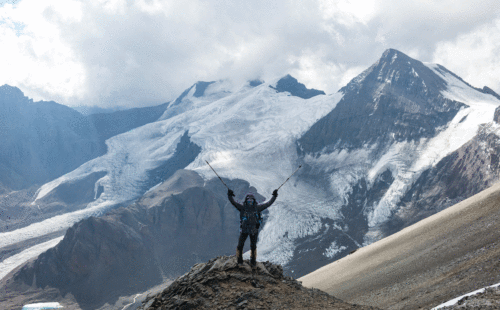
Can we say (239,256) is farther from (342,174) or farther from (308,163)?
(308,163)

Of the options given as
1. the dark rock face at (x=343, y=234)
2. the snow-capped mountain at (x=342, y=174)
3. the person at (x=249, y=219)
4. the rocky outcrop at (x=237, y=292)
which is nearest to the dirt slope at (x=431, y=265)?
the rocky outcrop at (x=237, y=292)

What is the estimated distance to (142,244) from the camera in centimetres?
14738

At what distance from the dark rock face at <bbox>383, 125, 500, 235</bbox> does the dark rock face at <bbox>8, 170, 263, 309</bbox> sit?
193ft

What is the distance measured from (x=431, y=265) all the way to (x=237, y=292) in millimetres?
13816

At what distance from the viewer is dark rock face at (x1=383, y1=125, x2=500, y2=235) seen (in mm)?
141500

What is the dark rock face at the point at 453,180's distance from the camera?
5571 inches

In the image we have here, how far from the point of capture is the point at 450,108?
180625mm

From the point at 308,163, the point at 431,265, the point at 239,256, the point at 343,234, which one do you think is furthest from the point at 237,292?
the point at 308,163

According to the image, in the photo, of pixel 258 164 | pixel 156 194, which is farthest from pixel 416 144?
pixel 156 194

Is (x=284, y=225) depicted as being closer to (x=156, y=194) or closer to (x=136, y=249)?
(x=136, y=249)

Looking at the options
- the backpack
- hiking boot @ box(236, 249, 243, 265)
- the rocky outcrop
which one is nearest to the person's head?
the backpack

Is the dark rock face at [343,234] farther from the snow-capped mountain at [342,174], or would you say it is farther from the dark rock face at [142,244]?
the dark rock face at [142,244]

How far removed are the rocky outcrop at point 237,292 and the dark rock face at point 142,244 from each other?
120 meters

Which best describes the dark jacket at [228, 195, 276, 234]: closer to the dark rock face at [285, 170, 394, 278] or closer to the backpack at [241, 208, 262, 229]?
the backpack at [241, 208, 262, 229]
